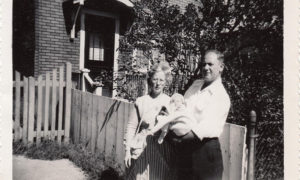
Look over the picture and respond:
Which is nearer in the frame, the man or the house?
the man

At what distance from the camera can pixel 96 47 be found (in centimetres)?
828

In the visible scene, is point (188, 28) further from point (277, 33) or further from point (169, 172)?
A: point (169, 172)

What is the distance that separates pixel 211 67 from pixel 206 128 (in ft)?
1.74

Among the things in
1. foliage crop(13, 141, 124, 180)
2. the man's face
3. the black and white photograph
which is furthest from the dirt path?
the man's face

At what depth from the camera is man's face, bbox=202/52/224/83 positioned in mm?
2451

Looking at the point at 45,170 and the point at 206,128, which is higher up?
the point at 206,128

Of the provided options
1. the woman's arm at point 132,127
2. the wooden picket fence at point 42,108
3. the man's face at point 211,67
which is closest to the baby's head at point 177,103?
the man's face at point 211,67

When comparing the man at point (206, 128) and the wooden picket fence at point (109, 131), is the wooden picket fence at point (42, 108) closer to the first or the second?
the wooden picket fence at point (109, 131)

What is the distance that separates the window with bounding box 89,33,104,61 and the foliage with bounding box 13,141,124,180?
10.8 feet

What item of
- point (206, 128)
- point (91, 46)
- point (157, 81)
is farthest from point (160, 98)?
point (91, 46)

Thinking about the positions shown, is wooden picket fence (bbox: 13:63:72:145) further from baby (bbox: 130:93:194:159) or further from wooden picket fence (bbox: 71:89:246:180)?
baby (bbox: 130:93:194:159)

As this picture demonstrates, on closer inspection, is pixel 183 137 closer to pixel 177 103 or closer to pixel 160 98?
pixel 177 103

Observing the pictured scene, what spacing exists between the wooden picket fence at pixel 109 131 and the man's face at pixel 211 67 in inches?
27.6

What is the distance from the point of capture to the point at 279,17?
10.9ft
